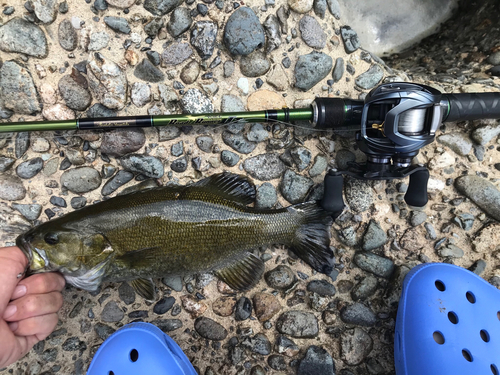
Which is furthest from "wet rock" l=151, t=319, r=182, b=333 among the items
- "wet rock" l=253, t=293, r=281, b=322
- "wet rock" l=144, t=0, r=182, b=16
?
"wet rock" l=144, t=0, r=182, b=16

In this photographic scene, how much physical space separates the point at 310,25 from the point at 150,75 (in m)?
1.36

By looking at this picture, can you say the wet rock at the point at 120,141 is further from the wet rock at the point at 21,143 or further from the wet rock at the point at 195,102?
the wet rock at the point at 21,143

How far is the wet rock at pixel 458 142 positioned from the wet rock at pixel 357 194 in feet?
2.57

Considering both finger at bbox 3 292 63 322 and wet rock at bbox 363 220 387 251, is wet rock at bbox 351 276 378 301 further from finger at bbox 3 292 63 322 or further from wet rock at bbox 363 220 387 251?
finger at bbox 3 292 63 322

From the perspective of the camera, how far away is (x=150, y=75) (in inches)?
99.0

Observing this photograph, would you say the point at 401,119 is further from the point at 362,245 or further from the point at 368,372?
the point at 368,372

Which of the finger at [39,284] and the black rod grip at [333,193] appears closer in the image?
the finger at [39,284]

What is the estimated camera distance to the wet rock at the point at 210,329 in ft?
8.43

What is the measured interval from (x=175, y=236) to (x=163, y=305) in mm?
749

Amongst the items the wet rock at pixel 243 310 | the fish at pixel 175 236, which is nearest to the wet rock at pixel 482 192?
the fish at pixel 175 236

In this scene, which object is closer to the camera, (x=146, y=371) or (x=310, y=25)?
(x=146, y=371)

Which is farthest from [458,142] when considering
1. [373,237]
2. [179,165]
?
[179,165]

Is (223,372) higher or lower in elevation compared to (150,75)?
lower

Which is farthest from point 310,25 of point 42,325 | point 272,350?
point 42,325
